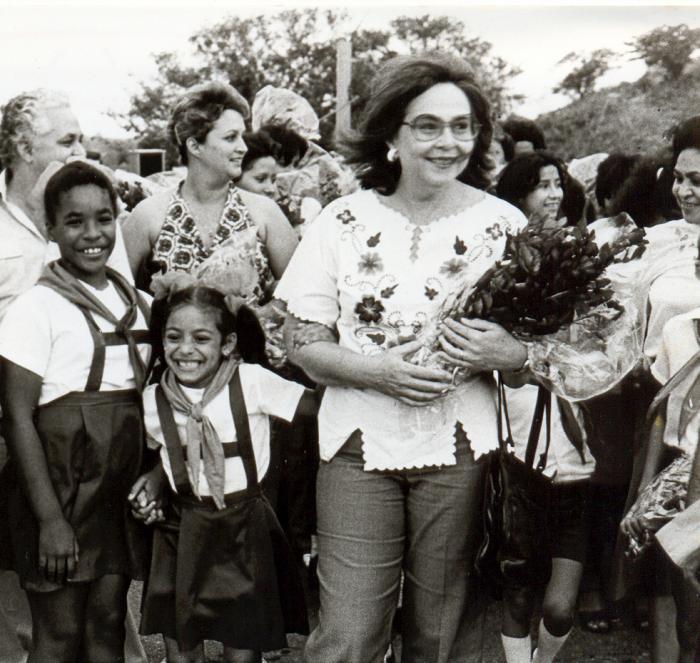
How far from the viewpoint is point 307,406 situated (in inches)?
124

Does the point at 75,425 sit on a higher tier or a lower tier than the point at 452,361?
lower

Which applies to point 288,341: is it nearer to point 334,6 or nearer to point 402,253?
point 402,253

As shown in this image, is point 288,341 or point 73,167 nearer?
point 288,341

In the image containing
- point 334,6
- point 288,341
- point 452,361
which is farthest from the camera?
point 334,6

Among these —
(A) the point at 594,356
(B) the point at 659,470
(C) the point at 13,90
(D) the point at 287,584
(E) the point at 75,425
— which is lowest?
(D) the point at 287,584

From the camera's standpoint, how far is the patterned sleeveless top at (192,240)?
3539 millimetres

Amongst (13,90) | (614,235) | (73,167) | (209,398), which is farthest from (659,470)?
(13,90)

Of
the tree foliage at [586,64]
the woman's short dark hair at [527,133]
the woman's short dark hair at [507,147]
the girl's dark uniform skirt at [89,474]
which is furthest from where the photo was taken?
the woman's short dark hair at [527,133]

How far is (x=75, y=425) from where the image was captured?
2.94 m

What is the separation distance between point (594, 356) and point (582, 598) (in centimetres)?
191

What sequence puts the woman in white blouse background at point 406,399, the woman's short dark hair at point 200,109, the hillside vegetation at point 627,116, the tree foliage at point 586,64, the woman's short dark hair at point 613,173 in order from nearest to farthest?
the woman in white blouse background at point 406,399
the woman's short dark hair at point 200,109
the tree foliage at point 586,64
the hillside vegetation at point 627,116
the woman's short dark hair at point 613,173

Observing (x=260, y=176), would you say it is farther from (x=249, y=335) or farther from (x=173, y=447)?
(x=173, y=447)

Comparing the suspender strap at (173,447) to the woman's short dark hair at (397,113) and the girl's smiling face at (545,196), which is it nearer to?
the woman's short dark hair at (397,113)

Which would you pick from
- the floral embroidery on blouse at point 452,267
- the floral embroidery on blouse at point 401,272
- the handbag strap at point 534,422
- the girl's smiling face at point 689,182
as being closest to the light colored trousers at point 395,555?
the handbag strap at point 534,422
